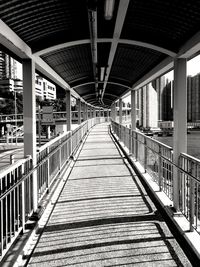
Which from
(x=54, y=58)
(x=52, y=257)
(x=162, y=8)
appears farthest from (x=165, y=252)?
(x=54, y=58)

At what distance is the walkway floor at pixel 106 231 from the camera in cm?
315

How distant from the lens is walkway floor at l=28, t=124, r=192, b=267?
3.15 m

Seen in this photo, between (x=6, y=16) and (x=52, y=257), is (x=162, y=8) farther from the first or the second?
(x=52, y=257)

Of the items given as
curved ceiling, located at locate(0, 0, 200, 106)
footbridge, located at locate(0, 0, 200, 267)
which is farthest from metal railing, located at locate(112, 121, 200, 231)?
curved ceiling, located at locate(0, 0, 200, 106)

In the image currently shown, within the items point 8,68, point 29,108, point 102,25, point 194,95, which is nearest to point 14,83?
point 8,68

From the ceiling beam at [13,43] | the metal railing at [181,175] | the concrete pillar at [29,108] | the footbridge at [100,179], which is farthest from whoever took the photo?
the concrete pillar at [29,108]

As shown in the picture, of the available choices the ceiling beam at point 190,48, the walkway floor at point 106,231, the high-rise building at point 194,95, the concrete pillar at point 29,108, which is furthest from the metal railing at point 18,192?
the high-rise building at point 194,95

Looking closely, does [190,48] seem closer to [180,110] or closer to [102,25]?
[180,110]

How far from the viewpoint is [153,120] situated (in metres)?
126

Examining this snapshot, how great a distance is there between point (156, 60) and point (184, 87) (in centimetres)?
150

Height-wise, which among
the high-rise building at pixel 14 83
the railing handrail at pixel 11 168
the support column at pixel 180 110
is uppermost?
the high-rise building at pixel 14 83

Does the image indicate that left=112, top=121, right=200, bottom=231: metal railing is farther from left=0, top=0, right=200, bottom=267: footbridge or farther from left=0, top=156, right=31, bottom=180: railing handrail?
left=0, top=156, right=31, bottom=180: railing handrail

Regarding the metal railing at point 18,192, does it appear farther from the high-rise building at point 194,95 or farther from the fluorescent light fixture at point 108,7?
the high-rise building at point 194,95

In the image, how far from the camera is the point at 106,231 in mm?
3859
